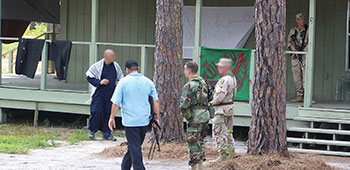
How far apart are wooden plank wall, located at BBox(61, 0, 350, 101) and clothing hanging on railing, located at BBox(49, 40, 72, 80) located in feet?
7.96

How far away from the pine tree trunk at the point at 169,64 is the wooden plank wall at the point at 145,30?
13.2 ft

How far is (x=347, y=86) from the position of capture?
13078mm

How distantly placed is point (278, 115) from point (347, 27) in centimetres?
500

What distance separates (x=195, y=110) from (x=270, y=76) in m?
1.32

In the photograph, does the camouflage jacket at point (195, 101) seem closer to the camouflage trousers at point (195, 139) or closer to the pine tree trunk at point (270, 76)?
the camouflage trousers at point (195, 139)

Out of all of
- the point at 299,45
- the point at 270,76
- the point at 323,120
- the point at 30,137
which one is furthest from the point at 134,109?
the point at 299,45

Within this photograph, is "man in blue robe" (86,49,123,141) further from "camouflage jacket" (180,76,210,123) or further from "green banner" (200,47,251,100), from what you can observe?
"camouflage jacket" (180,76,210,123)

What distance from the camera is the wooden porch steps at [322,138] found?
34.2ft

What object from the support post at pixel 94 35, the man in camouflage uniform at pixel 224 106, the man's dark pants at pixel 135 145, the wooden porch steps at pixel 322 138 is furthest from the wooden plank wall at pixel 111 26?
the man's dark pants at pixel 135 145

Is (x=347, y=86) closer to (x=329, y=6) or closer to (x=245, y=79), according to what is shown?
(x=329, y=6)

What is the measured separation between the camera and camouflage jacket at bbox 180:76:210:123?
810cm

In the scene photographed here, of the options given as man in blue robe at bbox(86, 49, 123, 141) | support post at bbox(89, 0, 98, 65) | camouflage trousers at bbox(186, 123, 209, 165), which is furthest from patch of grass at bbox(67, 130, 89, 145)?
camouflage trousers at bbox(186, 123, 209, 165)

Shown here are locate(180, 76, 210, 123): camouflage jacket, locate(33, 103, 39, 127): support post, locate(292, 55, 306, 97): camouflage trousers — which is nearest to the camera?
Result: locate(180, 76, 210, 123): camouflage jacket

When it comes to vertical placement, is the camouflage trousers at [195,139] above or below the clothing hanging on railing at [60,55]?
below
